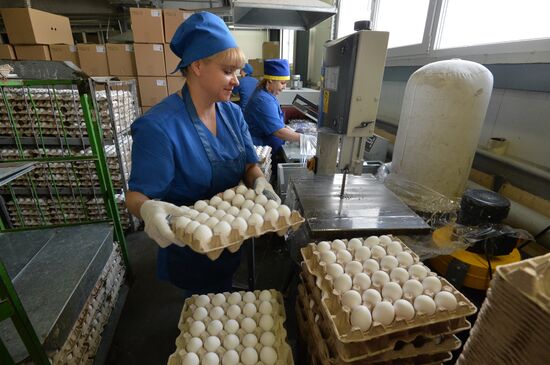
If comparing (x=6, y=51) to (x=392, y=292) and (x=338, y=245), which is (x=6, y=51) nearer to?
(x=338, y=245)

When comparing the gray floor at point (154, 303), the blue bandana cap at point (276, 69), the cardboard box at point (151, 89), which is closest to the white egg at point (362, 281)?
the gray floor at point (154, 303)

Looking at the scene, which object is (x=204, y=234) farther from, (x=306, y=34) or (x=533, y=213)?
(x=306, y=34)

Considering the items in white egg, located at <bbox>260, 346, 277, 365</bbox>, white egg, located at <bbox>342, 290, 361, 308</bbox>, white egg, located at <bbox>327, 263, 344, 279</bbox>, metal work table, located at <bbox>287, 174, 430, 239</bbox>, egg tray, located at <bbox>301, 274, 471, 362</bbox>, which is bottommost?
white egg, located at <bbox>260, 346, 277, 365</bbox>

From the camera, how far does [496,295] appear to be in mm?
493

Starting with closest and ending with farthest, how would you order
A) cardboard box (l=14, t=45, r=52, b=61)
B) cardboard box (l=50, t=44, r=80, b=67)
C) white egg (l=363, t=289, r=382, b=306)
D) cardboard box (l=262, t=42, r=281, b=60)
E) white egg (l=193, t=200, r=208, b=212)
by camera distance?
1. white egg (l=363, t=289, r=382, b=306)
2. white egg (l=193, t=200, r=208, b=212)
3. cardboard box (l=14, t=45, r=52, b=61)
4. cardboard box (l=50, t=44, r=80, b=67)
5. cardboard box (l=262, t=42, r=281, b=60)

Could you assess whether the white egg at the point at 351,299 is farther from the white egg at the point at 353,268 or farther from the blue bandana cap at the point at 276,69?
the blue bandana cap at the point at 276,69

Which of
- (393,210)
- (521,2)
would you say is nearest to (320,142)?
(393,210)

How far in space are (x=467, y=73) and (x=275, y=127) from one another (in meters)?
1.65

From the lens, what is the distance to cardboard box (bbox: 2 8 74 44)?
3691mm

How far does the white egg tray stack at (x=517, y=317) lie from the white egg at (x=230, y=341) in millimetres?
698

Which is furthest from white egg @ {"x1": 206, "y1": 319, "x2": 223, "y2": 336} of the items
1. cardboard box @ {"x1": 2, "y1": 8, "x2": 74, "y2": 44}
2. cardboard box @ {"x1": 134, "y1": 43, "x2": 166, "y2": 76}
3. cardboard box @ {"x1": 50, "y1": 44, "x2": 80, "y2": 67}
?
cardboard box @ {"x1": 2, "y1": 8, "x2": 74, "y2": 44}

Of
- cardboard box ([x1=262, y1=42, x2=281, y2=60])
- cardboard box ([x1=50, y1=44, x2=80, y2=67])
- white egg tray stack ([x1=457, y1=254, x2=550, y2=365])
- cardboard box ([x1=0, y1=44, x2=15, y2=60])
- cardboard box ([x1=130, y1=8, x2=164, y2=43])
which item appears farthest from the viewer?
cardboard box ([x1=262, y1=42, x2=281, y2=60])

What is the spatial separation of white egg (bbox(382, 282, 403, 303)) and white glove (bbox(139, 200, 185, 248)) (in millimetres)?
721

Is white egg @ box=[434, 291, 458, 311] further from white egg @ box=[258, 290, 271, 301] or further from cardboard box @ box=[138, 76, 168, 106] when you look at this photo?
cardboard box @ box=[138, 76, 168, 106]
